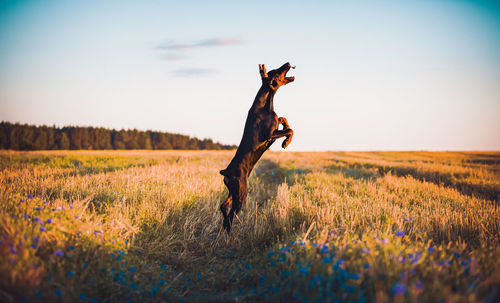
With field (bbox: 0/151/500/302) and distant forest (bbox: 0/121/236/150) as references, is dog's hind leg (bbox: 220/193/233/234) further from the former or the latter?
distant forest (bbox: 0/121/236/150)

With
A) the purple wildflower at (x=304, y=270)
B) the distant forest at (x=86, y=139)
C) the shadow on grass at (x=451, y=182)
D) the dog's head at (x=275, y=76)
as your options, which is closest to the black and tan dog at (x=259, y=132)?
the dog's head at (x=275, y=76)

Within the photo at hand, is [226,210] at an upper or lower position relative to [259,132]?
lower

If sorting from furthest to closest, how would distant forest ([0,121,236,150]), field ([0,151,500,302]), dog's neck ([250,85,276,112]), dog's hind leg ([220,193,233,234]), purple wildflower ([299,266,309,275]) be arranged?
1. distant forest ([0,121,236,150])
2. dog's hind leg ([220,193,233,234])
3. dog's neck ([250,85,276,112])
4. purple wildflower ([299,266,309,275])
5. field ([0,151,500,302])

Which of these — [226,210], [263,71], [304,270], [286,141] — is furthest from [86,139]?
[304,270]

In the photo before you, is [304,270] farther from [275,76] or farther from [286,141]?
[275,76]

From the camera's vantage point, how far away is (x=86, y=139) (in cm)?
Result: 6738

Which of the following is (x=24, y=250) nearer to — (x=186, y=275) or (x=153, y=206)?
(x=186, y=275)

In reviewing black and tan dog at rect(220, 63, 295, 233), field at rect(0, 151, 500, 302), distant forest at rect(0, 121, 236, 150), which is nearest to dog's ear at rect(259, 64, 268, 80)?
black and tan dog at rect(220, 63, 295, 233)

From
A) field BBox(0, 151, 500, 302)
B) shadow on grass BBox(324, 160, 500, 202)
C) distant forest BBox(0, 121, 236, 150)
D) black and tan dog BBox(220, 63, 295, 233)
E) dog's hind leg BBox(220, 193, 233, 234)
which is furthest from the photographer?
distant forest BBox(0, 121, 236, 150)

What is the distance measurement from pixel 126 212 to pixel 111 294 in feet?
6.26

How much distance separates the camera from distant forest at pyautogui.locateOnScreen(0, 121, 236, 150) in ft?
183

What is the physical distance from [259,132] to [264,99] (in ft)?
1.80

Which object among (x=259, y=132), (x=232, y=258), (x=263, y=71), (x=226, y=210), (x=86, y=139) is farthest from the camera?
(x=86, y=139)

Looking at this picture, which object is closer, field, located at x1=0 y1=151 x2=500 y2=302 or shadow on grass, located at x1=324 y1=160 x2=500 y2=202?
field, located at x1=0 y1=151 x2=500 y2=302
